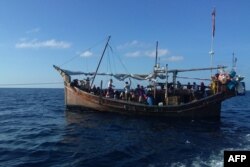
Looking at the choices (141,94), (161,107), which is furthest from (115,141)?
(141,94)

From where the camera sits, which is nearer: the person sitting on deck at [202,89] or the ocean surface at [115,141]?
the ocean surface at [115,141]

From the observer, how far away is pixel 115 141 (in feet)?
58.3

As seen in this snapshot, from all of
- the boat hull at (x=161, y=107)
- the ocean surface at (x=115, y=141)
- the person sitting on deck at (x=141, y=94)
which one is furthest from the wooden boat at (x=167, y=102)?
the ocean surface at (x=115, y=141)

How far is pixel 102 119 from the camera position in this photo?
2609 centimetres

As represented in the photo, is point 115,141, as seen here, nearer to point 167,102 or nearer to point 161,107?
point 161,107

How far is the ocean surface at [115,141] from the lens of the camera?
45.2ft

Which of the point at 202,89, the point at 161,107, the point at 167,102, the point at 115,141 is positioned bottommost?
the point at 115,141

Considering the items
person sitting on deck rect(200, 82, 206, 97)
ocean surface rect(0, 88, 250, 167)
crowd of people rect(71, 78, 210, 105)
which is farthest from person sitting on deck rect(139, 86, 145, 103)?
person sitting on deck rect(200, 82, 206, 97)

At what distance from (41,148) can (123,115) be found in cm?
1301

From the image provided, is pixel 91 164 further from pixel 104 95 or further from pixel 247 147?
pixel 104 95

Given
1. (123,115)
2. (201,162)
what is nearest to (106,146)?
(201,162)

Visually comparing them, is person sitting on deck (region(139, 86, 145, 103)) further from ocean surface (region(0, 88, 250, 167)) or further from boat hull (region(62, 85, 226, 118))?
ocean surface (region(0, 88, 250, 167))

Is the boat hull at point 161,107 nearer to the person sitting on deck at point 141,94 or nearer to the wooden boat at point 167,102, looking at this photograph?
the wooden boat at point 167,102

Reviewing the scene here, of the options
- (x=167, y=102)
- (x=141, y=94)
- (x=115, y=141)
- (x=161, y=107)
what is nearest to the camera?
(x=115, y=141)
